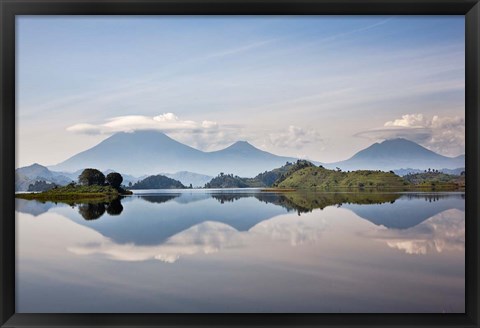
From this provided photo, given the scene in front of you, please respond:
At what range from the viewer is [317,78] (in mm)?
3303

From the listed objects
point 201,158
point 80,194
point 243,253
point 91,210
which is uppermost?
point 201,158

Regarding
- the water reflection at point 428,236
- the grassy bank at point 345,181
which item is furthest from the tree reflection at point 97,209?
the water reflection at point 428,236

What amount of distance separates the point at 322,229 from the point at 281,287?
75cm

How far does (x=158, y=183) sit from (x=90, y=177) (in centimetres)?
56

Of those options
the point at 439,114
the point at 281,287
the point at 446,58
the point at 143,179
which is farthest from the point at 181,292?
the point at 446,58

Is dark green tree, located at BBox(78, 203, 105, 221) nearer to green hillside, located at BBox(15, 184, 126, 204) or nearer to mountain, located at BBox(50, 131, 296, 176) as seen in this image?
green hillside, located at BBox(15, 184, 126, 204)

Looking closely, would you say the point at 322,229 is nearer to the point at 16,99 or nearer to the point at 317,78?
the point at 317,78

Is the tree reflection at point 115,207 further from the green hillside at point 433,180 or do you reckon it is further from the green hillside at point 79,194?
the green hillside at point 433,180

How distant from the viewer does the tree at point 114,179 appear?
3451mm

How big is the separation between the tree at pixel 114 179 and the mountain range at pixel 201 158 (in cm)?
5

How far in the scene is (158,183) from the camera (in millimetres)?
3586

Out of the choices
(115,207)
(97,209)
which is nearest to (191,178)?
(115,207)

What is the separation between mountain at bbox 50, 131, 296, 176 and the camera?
11.2 ft

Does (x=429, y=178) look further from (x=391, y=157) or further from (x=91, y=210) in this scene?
(x=91, y=210)
